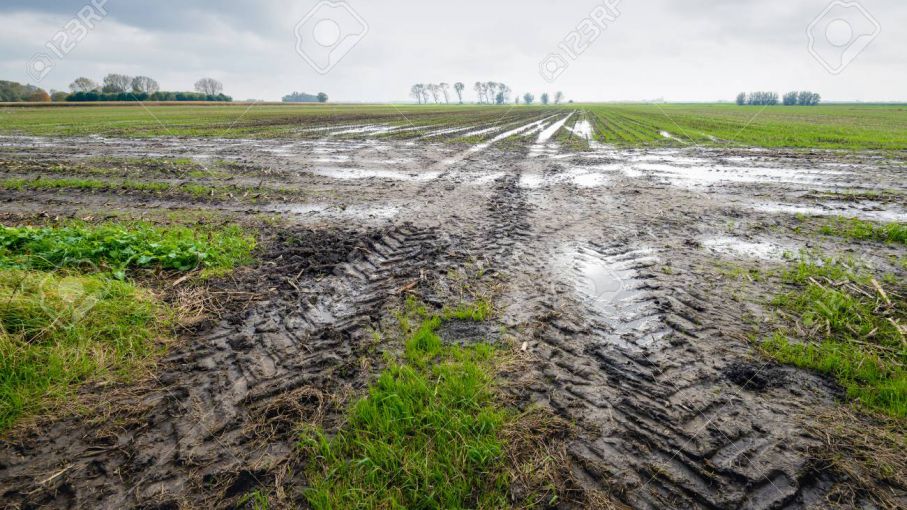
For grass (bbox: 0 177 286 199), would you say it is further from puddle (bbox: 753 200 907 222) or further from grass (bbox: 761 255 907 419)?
puddle (bbox: 753 200 907 222)

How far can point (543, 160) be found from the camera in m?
14.5

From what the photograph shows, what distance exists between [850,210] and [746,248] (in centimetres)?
400

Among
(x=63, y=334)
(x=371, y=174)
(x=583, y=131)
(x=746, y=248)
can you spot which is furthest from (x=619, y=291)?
(x=583, y=131)

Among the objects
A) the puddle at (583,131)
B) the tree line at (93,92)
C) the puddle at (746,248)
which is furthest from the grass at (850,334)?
the tree line at (93,92)

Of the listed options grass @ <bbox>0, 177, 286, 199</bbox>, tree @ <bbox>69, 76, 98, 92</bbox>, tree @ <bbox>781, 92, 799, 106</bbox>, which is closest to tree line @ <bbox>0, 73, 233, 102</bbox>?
tree @ <bbox>69, 76, 98, 92</bbox>

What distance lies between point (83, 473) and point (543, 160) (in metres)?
14.4

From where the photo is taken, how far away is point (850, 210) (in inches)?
300

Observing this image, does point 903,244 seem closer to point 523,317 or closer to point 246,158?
point 523,317

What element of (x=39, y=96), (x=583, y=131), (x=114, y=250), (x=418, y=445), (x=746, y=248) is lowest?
(x=418, y=445)

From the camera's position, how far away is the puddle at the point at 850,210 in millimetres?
7188

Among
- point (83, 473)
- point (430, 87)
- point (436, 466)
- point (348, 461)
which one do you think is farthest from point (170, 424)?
point (430, 87)

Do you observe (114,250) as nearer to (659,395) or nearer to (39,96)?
(659,395)

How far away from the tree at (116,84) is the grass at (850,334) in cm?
11168

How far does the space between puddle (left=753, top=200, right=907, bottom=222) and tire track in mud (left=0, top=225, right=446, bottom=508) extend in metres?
8.59
